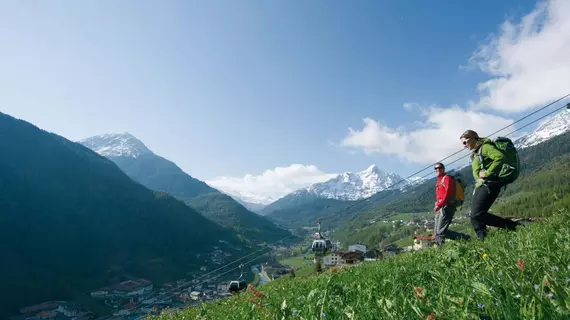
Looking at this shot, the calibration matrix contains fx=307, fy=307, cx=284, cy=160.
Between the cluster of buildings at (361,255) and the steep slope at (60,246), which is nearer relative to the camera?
the cluster of buildings at (361,255)

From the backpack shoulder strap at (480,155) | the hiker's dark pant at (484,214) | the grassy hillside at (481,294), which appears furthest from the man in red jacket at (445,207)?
the grassy hillside at (481,294)

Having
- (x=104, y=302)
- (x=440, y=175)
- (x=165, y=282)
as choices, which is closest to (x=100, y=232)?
(x=165, y=282)

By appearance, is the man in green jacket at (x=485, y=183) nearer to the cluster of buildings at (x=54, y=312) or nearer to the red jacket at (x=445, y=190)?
the red jacket at (x=445, y=190)

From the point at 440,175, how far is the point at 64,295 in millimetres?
151206

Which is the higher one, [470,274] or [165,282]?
[470,274]

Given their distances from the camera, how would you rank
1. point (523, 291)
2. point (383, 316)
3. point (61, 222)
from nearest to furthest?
point (523, 291) → point (383, 316) → point (61, 222)

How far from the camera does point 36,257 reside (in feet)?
463

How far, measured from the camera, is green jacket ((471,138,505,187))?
705 cm

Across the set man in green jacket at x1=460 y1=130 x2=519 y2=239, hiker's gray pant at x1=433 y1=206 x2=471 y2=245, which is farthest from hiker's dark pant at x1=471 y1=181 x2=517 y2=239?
hiker's gray pant at x1=433 y1=206 x2=471 y2=245

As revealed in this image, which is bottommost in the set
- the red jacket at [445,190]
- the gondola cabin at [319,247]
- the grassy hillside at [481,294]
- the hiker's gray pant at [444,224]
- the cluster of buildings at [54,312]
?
the cluster of buildings at [54,312]

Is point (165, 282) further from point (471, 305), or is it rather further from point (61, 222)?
point (471, 305)

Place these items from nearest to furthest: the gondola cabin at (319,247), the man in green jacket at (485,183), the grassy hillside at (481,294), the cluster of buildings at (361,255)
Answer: the grassy hillside at (481,294) < the man in green jacket at (485,183) < the cluster of buildings at (361,255) < the gondola cabin at (319,247)

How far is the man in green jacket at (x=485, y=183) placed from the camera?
283 inches

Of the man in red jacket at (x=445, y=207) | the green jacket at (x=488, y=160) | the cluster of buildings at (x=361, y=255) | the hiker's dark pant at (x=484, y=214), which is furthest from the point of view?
the cluster of buildings at (x=361, y=255)
